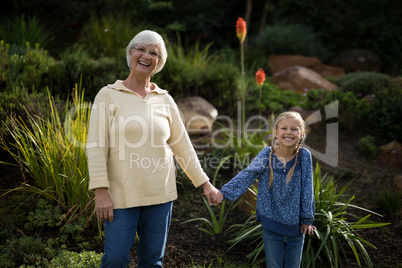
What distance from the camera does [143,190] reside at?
2242 mm

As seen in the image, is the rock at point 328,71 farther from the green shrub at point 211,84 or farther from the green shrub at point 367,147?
the green shrub at point 367,147

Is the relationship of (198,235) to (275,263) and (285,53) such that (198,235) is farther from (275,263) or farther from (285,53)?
(285,53)

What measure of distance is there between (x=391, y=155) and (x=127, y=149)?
14.0 feet

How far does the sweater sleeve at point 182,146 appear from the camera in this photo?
2496 mm

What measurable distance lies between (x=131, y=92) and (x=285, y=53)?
9145mm

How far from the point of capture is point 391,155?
17.5ft

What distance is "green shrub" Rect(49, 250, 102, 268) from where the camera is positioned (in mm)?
2803

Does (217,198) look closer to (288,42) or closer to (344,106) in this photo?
(344,106)

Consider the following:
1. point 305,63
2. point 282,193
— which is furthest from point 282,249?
point 305,63

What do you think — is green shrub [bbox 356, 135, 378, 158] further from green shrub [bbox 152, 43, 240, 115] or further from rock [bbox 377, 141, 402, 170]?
green shrub [bbox 152, 43, 240, 115]

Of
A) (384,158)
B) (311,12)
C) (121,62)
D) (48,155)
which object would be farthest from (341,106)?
(311,12)

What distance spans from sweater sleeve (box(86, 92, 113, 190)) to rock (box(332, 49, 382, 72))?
401 inches

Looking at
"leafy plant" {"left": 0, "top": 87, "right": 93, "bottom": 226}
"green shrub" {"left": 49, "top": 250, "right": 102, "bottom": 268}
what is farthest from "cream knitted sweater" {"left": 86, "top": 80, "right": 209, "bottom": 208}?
"leafy plant" {"left": 0, "top": 87, "right": 93, "bottom": 226}

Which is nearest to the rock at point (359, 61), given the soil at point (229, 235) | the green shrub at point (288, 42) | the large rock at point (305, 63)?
the green shrub at point (288, 42)
